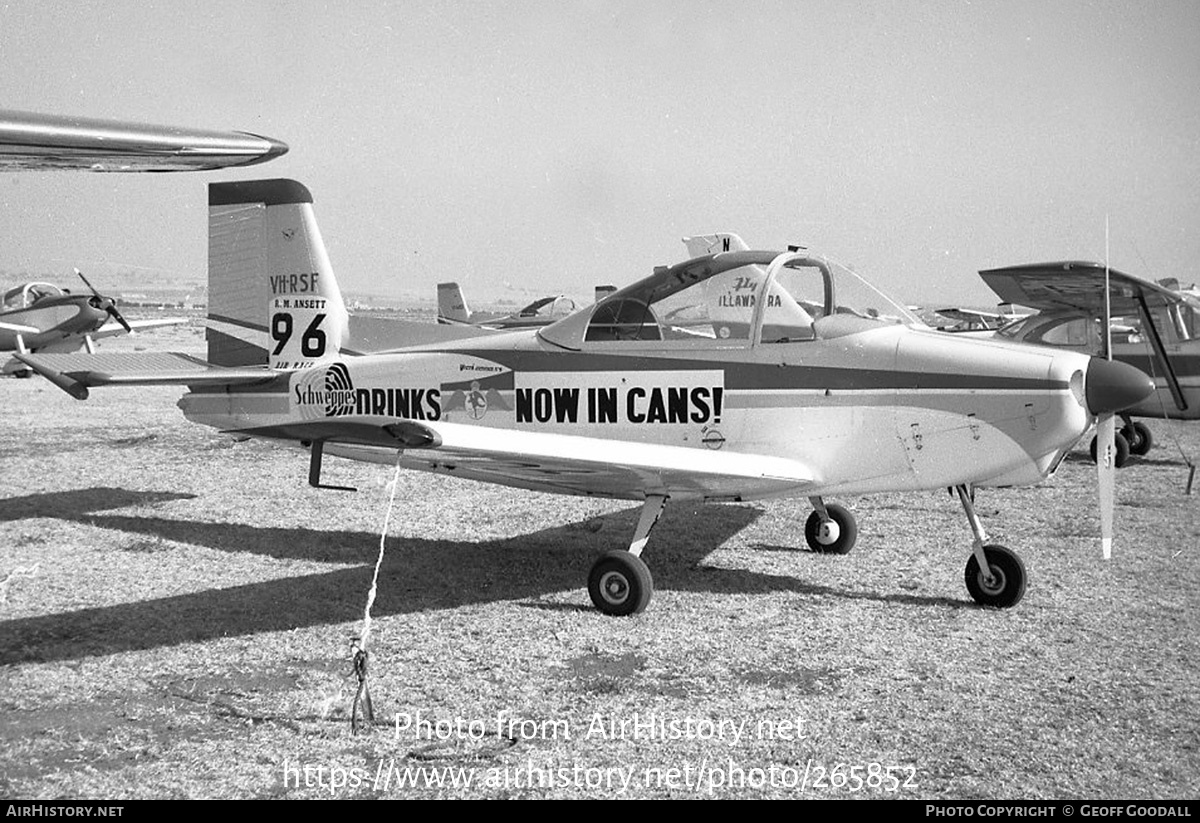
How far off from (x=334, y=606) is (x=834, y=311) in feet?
11.1

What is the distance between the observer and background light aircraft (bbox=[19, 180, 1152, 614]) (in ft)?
16.9

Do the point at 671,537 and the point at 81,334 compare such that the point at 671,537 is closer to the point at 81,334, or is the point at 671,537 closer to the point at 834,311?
the point at 834,311

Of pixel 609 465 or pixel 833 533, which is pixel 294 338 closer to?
pixel 609 465

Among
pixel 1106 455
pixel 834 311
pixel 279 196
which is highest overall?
pixel 279 196

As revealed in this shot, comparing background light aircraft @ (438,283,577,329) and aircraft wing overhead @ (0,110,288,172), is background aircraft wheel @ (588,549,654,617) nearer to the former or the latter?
aircraft wing overhead @ (0,110,288,172)

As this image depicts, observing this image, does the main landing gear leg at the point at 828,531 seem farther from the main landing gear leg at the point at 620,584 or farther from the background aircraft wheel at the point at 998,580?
the main landing gear leg at the point at 620,584

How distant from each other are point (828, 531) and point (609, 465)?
2.45 meters

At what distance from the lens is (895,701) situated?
4.10m

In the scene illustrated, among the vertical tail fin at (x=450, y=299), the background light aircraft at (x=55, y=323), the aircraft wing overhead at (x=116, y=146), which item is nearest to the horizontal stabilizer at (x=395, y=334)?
the aircraft wing overhead at (x=116, y=146)

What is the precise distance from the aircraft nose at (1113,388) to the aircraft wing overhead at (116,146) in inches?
166

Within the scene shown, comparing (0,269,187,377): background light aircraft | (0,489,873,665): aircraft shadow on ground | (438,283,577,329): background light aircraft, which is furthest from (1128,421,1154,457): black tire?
(0,269,187,377): background light aircraft

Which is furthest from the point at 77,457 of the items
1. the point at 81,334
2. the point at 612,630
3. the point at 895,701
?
the point at 81,334

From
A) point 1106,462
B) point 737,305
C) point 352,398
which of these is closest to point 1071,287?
point 1106,462

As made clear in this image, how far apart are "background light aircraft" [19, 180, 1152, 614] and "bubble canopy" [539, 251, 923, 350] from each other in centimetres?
1
